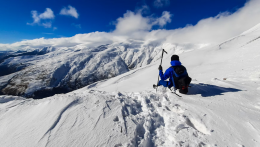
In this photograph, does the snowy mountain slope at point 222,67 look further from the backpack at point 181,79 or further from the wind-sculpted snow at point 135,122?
the wind-sculpted snow at point 135,122

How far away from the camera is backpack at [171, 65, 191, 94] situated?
6340mm

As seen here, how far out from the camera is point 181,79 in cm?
641

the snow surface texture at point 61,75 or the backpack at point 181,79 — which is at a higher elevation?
the backpack at point 181,79

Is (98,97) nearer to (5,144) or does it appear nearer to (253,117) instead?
(5,144)

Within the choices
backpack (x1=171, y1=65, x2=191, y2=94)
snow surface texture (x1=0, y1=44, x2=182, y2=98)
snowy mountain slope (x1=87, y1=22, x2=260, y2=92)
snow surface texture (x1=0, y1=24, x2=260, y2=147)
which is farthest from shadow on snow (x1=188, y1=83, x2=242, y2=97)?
snow surface texture (x1=0, y1=44, x2=182, y2=98)

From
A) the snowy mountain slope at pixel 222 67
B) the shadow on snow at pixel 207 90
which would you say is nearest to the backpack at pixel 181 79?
the shadow on snow at pixel 207 90

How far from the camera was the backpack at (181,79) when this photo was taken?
6340mm

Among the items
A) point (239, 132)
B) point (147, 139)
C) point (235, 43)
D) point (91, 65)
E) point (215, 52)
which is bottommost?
point (91, 65)

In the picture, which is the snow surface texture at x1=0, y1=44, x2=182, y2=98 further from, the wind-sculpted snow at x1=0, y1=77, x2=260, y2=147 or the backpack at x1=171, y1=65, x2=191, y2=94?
the backpack at x1=171, y1=65, x2=191, y2=94

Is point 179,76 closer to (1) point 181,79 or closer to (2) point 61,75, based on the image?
(1) point 181,79

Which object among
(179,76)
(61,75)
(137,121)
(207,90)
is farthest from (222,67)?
(61,75)

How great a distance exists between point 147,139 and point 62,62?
190m

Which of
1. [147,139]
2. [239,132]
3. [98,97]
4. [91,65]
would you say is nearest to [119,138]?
[147,139]

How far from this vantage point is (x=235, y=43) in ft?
84.7
